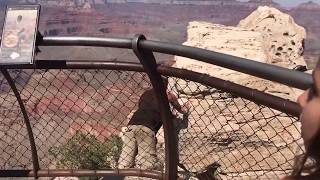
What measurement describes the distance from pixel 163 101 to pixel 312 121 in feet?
5.94

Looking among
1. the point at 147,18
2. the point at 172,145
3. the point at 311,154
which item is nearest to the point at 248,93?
the point at 172,145

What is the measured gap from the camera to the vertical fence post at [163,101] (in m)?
2.71

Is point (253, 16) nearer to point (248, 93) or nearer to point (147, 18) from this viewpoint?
point (248, 93)

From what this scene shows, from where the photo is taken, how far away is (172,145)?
3.05 metres

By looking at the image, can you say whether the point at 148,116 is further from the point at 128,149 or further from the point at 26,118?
the point at 26,118

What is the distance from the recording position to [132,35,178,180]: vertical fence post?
2713 mm

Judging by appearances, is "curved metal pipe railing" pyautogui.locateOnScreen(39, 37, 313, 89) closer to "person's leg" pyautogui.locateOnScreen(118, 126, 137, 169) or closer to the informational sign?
the informational sign

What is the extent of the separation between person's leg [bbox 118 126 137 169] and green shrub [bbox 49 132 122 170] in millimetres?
92

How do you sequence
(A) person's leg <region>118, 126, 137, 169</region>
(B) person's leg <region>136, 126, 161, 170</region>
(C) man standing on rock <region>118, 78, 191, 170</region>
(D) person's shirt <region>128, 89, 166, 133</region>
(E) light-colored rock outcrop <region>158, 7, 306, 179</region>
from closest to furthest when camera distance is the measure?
1. (E) light-colored rock outcrop <region>158, 7, 306, 179</region>
2. (B) person's leg <region>136, 126, 161, 170</region>
3. (C) man standing on rock <region>118, 78, 191, 170</region>
4. (A) person's leg <region>118, 126, 137, 169</region>
5. (D) person's shirt <region>128, 89, 166, 133</region>

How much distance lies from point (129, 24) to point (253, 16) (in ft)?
218

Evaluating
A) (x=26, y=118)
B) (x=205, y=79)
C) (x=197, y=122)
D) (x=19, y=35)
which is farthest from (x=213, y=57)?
(x=197, y=122)

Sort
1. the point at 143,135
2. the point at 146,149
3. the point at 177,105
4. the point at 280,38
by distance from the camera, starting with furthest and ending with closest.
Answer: the point at 280,38, the point at 143,135, the point at 146,149, the point at 177,105

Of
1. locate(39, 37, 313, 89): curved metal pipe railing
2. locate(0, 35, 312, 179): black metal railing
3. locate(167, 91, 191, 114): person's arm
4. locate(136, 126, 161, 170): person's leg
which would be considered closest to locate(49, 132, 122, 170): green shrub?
locate(0, 35, 312, 179): black metal railing

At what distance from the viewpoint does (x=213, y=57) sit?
2389 mm
